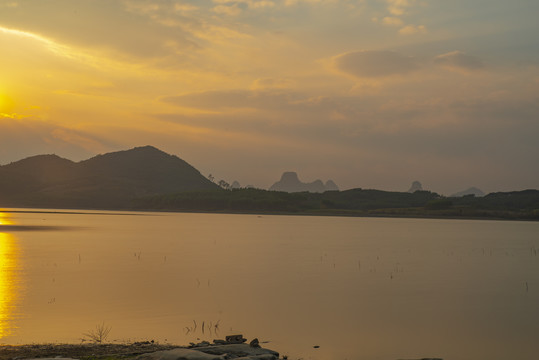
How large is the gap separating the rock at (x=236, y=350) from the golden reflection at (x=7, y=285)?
8.53 metres

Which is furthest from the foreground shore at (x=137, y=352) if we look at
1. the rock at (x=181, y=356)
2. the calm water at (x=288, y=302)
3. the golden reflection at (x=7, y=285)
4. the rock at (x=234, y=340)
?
the golden reflection at (x=7, y=285)

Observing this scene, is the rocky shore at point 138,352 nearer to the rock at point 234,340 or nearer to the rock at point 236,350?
the rock at point 236,350

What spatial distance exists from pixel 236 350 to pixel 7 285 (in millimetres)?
21502

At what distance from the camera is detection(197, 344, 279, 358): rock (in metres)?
16.3

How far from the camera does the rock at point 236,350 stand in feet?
53.4

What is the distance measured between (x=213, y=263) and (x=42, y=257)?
1662 centimetres

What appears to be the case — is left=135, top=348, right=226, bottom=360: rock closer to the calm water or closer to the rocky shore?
the rocky shore

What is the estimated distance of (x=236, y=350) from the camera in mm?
16625

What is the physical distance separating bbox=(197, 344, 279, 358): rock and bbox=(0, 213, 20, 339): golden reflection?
853 centimetres

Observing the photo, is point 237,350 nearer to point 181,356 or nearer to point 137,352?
point 181,356

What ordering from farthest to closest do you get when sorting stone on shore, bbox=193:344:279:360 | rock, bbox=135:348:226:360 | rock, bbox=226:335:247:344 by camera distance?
1. rock, bbox=226:335:247:344
2. stone on shore, bbox=193:344:279:360
3. rock, bbox=135:348:226:360

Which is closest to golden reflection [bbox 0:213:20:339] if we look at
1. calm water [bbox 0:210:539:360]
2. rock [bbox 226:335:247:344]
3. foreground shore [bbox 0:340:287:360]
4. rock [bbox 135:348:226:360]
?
calm water [bbox 0:210:539:360]

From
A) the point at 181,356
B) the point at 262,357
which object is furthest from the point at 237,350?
the point at 181,356

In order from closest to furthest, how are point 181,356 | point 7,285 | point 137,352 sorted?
point 181,356, point 137,352, point 7,285
